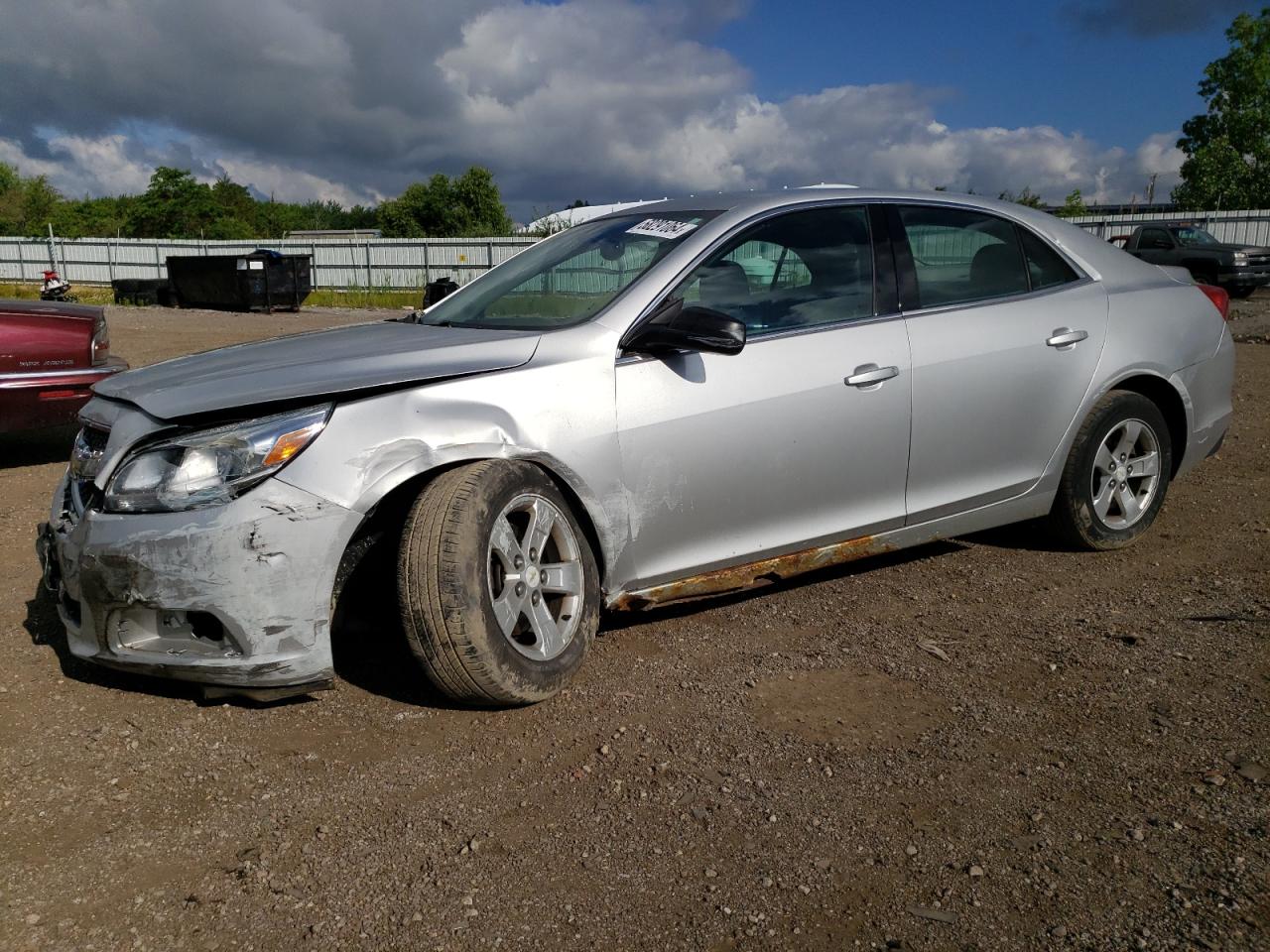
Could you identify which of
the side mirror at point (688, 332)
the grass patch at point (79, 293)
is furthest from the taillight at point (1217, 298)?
the grass patch at point (79, 293)

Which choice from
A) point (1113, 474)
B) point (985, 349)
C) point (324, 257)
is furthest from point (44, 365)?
point (324, 257)

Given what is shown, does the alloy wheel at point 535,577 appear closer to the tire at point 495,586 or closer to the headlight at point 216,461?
the tire at point 495,586

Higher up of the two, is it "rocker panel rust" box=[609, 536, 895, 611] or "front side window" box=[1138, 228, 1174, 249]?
"front side window" box=[1138, 228, 1174, 249]

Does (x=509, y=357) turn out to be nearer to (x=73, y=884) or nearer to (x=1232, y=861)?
(x=73, y=884)

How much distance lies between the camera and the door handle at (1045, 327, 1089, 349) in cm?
437

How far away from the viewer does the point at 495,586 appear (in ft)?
10.6

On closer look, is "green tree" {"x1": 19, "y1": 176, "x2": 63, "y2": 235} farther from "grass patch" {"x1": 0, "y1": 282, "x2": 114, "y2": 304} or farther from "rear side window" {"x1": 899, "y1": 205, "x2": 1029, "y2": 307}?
"rear side window" {"x1": 899, "y1": 205, "x2": 1029, "y2": 307}

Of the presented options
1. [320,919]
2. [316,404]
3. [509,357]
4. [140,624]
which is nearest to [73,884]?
[320,919]

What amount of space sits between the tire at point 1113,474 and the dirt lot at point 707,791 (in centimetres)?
47

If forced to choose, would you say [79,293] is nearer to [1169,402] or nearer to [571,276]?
[571,276]

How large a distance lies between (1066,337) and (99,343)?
5.83 metres

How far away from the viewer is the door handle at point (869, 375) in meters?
3.84

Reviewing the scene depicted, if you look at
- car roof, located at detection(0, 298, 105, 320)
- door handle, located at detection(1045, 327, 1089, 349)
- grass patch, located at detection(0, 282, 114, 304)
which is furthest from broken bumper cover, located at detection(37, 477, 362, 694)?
grass patch, located at detection(0, 282, 114, 304)

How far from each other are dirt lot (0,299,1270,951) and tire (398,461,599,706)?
0.55 feet
